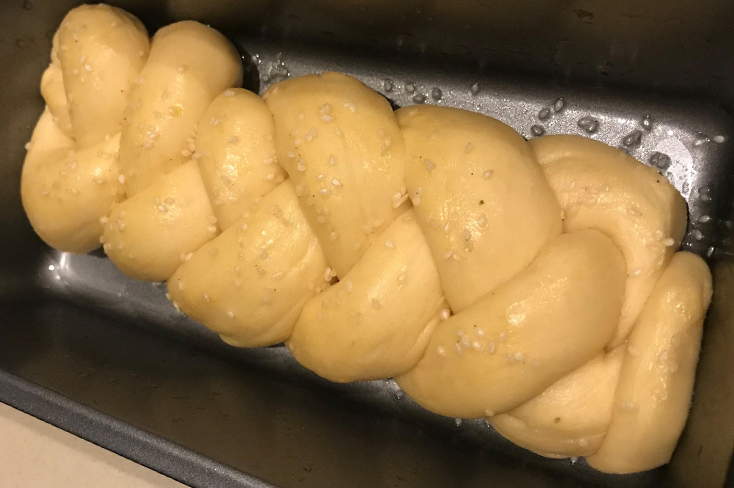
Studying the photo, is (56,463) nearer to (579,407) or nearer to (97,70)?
(97,70)

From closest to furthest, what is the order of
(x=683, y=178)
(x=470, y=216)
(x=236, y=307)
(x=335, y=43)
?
(x=470, y=216), (x=236, y=307), (x=683, y=178), (x=335, y=43)

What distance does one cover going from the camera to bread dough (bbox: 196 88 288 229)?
758 mm

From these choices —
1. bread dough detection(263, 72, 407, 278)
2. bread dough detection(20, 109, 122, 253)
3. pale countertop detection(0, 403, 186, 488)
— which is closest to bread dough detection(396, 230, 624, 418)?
bread dough detection(263, 72, 407, 278)

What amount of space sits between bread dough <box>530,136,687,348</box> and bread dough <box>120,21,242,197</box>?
21.2 inches

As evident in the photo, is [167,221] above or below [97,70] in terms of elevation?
below

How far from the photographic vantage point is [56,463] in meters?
0.77

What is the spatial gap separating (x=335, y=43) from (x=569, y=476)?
874mm

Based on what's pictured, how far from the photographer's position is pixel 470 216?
25.7 inches

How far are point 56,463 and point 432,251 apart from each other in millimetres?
632

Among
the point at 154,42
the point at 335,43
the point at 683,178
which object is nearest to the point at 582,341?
the point at 683,178

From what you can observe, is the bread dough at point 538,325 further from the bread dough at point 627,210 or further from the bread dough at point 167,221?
the bread dough at point 167,221

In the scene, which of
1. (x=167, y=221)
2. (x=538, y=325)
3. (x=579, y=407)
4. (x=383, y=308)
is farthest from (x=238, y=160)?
(x=579, y=407)

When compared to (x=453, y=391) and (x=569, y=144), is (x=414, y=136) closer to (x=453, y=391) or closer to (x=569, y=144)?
(x=569, y=144)

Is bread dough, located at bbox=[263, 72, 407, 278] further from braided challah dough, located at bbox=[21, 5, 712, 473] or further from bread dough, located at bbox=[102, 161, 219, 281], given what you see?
bread dough, located at bbox=[102, 161, 219, 281]
